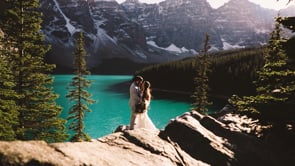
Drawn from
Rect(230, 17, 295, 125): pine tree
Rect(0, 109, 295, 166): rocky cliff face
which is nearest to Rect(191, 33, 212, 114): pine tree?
Rect(0, 109, 295, 166): rocky cliff face

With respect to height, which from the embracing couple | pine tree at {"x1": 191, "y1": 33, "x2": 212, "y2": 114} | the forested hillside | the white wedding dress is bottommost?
the forested hillside

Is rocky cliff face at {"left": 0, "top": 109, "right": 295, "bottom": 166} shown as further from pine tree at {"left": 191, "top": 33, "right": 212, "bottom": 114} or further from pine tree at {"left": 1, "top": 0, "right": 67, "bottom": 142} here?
pine tree at {"left": 191, "top": 33, "right": 212, "bottom": 114}

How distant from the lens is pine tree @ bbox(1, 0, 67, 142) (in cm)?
2095

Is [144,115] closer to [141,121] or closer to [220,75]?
[141,121]

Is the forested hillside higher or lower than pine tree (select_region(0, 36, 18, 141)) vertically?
lower

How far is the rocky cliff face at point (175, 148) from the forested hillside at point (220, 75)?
8265 centimetres

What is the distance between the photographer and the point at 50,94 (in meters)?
22.5

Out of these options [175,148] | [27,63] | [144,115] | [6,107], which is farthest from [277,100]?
[27,63]

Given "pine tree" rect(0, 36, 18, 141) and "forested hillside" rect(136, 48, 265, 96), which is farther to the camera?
"forested hillside" rect(136, 48, 265, 96)

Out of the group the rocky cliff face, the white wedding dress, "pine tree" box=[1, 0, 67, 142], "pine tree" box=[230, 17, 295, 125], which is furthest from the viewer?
"pine tree" box=[1, 0, 67, 142]

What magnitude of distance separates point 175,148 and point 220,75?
97058mm

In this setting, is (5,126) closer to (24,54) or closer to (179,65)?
(24,54)

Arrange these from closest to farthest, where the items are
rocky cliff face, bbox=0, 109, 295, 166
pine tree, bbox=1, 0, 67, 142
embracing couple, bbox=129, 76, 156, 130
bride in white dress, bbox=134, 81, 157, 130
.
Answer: rocky cliff face, bbox=0, 109, 295, 166 < embracing couple, bbox=129, 76, 156, 130 < bride in white dress, bbox=134, 81, 157, 130 < pine tree, bbox=1, 0, 67, 142

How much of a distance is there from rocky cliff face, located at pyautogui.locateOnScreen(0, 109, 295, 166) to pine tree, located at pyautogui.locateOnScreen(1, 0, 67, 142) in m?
13.4
